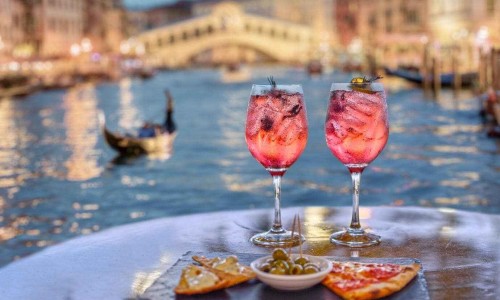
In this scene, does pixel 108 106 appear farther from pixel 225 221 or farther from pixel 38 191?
pixel 225 221

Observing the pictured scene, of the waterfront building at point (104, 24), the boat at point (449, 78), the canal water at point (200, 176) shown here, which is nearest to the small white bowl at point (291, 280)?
the canal water at point (200, 176)

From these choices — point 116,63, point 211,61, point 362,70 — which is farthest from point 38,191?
point 211,61

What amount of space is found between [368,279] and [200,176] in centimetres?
928

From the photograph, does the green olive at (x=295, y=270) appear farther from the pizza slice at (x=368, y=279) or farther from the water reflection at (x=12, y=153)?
the water reflection at (x=12, y=153)

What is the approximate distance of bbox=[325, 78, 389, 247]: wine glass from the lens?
4.02ft

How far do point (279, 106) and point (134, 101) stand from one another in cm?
2559

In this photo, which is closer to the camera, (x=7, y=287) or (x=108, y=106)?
(x=7, y=287)

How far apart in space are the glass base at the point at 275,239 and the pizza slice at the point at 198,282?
0.27 metres

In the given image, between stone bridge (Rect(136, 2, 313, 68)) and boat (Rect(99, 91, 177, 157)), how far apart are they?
5315 cm

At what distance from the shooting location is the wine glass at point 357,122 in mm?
1225

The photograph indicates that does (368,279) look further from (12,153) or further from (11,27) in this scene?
(11,27)

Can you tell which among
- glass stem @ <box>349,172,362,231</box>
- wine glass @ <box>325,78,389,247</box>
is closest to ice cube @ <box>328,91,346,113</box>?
wine glass @ <box>325,78,389,247</box>

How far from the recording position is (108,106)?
23547 mm

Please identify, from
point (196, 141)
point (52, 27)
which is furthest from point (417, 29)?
point (196, 141)
